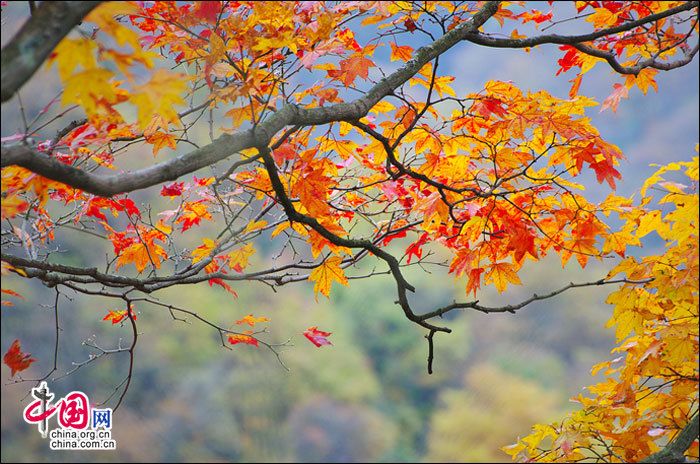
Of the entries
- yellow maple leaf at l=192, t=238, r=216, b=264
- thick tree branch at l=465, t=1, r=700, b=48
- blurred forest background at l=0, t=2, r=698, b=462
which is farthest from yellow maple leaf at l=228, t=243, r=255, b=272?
blurred forest background at l=0, t=2, r=698, b=462

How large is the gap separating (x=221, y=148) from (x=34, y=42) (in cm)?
33

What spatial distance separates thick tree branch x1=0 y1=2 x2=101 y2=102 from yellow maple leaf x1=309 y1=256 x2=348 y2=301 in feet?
2.88

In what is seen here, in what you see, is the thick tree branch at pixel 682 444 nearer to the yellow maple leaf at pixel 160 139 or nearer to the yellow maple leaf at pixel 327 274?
the yellow maple leaf at pixel 327 274

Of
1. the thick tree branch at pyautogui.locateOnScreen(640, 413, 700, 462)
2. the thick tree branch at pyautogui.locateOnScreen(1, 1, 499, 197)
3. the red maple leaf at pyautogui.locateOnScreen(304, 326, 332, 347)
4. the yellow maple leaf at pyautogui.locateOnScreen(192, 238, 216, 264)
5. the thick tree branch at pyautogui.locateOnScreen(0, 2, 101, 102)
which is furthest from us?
the red maple leaf at pyautogui.locateOnScreen(304, 326, 332, 347)

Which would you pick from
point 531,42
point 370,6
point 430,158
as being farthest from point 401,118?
point 370,6

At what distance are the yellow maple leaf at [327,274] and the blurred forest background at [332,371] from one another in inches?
179

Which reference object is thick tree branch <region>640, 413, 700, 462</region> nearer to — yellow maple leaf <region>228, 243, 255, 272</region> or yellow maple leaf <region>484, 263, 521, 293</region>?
yellow maple leaf <region>484, 263, 521, 293</region>

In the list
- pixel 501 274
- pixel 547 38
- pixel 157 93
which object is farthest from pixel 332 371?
pixel 157 93

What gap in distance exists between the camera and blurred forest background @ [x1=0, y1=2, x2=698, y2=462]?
6.03 metres

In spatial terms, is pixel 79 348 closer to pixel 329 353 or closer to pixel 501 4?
pixel 329 353

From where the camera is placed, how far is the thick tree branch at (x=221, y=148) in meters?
0.93

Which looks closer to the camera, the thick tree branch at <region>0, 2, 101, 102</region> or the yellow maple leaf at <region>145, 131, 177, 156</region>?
the thick tree branch at <region>0, 2, 101, 102</region>

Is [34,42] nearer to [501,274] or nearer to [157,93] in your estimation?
[157,93]

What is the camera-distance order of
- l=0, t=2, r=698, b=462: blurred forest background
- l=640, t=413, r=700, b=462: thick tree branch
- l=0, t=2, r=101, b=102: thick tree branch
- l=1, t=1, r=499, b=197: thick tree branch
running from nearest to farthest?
l=0, t=2, r=101, b=102: thick tree branch
l=1, t=1, r=499, b=197: thick tree branch
l=640, t=413, r=700, b=462: thick tree branch
l=0, t=2, r=698, b=462: blurred forest background
